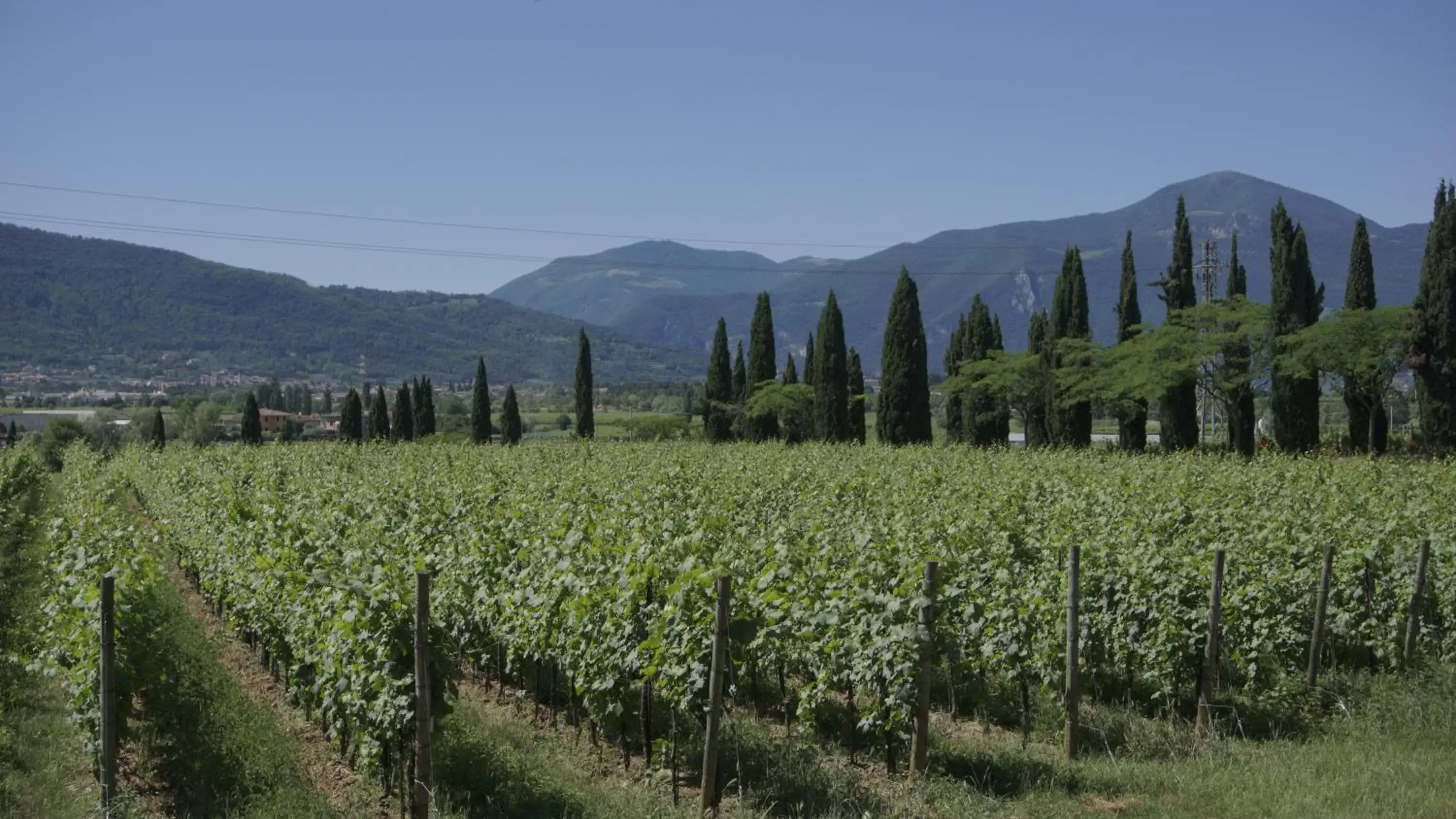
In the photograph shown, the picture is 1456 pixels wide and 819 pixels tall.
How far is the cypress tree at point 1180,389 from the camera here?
39.4 metres

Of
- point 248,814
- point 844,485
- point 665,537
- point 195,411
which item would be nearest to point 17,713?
point 248,814

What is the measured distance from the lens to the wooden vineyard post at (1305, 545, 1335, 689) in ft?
33.6

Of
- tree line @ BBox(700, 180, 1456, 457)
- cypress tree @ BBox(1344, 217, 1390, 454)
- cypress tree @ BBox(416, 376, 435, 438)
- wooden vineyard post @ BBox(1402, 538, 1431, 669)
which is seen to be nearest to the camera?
wooden vineyard post @ BBox(1402, 538, 1431, 669)

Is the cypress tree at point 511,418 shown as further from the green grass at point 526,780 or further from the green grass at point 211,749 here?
the green grass at point 526,780

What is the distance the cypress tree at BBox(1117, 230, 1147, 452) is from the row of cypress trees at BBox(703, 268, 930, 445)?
26.0 feet

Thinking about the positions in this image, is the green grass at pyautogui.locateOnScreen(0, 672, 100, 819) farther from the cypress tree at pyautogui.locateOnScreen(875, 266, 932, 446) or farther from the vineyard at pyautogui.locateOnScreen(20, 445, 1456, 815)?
the cypress tree at pyautogui.locateOnScreen(875, 266, 932, 446)

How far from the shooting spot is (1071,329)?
156 ft

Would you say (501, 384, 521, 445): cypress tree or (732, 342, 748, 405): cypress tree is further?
(501, 384, 521, 445): cypress tree

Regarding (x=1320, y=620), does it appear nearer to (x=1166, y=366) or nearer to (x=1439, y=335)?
(x=1439, y=335)

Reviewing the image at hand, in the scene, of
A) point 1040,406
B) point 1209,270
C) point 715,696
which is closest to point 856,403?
point 1040,406

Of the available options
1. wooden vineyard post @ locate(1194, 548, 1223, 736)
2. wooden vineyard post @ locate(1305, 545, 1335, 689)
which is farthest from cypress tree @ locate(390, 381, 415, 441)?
wooden vineyard post @ locate(1194, 548, 1223, 736)

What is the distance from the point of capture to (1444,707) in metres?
9.49

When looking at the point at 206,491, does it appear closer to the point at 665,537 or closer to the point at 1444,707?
the point at 665,537

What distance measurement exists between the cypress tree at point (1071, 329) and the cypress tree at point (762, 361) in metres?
14.4
